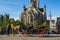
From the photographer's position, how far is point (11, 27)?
30.4 m

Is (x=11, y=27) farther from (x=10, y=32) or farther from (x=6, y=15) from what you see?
(x=6, y=15)

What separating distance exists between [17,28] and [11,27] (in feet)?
2.65

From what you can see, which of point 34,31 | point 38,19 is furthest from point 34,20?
point 34,31

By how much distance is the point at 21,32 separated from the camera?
3344 centimetres

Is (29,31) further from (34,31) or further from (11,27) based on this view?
(11,27)

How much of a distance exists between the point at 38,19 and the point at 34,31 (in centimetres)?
16242

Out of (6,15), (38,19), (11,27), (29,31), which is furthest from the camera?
(38,19)

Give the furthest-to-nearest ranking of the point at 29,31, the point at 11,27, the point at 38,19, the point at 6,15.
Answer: the point at 38,19 < the point at 6,15 < the point at 29,31 < the point at 11,27

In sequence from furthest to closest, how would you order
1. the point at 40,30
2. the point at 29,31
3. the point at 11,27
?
the point at 29,31, the point at 40,30, the point at 11,27

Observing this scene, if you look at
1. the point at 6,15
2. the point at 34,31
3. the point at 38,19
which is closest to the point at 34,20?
the point at 38,19

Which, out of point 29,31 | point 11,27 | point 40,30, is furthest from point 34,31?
point 11,27

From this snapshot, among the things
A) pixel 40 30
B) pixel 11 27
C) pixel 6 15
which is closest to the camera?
pixel 11 27

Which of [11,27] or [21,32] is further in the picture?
[21,32]

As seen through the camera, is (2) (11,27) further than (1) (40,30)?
No
